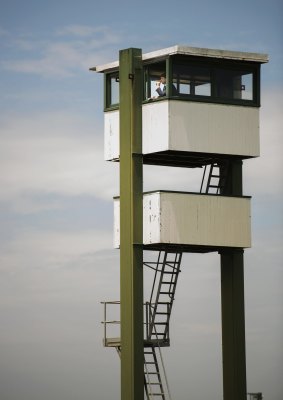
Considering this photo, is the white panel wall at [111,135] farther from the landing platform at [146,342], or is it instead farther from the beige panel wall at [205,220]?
the landing platform at [146,342]

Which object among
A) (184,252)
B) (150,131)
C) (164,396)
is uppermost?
(150,131)

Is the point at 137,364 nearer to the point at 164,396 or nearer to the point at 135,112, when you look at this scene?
the point at 164,396

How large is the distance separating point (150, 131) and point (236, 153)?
8.57ft

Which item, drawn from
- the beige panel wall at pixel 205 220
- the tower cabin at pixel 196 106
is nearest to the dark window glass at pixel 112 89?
the tower cabin at pixel 196 106

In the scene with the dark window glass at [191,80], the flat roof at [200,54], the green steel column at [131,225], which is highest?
the flat roof at [200,54]

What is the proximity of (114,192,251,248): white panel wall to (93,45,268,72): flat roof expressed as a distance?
3.93 meters

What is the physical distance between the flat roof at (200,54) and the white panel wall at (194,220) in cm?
393

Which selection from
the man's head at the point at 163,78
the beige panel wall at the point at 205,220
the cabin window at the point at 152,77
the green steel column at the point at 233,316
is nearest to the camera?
the beige panel wall at the point at 205,220

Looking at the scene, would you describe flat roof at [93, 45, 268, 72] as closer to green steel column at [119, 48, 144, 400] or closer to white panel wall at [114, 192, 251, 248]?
green steel column at [119, 48, 144, 400]

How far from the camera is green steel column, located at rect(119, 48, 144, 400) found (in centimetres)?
4662

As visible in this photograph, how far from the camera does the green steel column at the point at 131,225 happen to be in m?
46.6

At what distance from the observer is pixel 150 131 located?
47.0 m

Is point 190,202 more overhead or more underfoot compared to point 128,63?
more underfoot

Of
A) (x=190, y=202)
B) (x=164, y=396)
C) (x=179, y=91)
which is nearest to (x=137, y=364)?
(x=164, y=396)
